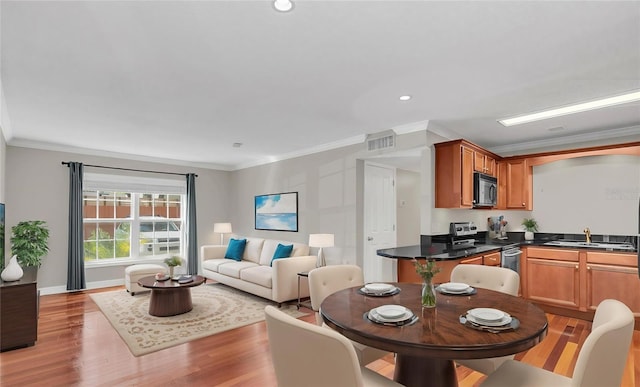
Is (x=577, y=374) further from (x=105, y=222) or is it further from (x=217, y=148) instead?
(x=105, y=222)

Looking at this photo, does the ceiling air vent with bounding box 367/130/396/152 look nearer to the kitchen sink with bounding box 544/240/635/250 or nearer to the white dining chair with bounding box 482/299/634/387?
the kitchen sink with bounding box 544/240/635/250

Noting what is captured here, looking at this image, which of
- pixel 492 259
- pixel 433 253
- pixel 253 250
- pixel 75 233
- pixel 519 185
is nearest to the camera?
pixel 433 253

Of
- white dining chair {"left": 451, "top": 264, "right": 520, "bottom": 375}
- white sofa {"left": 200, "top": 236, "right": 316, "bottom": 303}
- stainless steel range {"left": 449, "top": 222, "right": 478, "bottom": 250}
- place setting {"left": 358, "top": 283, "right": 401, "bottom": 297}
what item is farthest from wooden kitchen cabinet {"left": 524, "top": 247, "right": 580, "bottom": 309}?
place setting {"left": 358, "top": 283, "right": 401, "bottom": 297}

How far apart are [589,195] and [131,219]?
7.56 meters

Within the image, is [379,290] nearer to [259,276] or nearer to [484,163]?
[259,276]

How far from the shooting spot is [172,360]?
9.59ft

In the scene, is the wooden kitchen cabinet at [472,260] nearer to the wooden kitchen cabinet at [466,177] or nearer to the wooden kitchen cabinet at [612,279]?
the wooden kitchen cabinet at [466,177]

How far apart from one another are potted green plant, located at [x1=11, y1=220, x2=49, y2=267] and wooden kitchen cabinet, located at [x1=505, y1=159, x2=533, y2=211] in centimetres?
683

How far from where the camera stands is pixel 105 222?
6.07 m

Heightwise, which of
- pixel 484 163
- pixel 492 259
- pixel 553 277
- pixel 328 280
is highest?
pixel 484 163

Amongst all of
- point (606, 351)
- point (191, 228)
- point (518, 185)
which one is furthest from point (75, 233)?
point (518, 185)

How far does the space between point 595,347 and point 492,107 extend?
272 centimetres

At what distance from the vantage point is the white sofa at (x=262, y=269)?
452 cm

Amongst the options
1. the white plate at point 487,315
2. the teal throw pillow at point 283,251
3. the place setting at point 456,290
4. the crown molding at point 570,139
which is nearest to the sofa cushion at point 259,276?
the teal throw pillow at point 283,251
